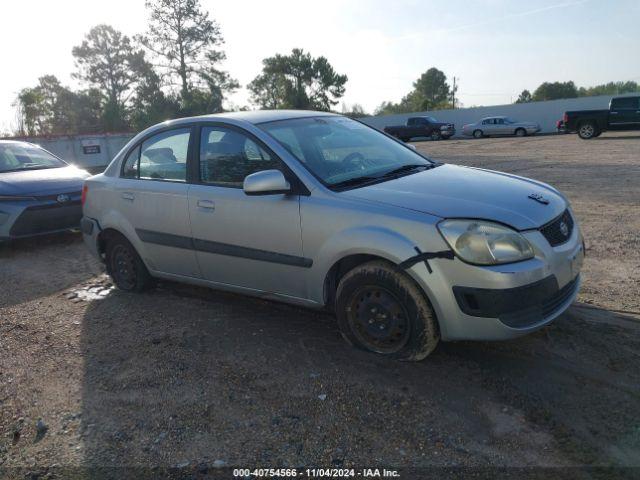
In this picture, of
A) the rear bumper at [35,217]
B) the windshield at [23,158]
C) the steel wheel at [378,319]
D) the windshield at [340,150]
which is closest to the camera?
the steel wheel at [378,319]

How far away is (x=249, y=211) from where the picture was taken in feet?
12.5

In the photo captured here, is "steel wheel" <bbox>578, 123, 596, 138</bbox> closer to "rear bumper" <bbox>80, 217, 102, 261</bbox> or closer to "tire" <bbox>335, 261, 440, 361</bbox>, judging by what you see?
"rear bumper" <bbox>80, 217, 102, 261</bbox>

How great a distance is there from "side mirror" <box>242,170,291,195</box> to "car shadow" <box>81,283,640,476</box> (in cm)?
113

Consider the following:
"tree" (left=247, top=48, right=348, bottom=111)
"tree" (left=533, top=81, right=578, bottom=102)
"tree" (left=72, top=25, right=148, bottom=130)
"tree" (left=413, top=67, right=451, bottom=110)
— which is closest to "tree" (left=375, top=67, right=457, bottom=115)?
"tree" (left=413, top=67, right=451, bottom=110)

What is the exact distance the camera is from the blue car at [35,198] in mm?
6855

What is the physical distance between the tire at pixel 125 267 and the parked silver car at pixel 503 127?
30776mm

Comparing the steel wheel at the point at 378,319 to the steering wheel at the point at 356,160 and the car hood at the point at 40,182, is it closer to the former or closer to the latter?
the steering wheel at the point at 356,160

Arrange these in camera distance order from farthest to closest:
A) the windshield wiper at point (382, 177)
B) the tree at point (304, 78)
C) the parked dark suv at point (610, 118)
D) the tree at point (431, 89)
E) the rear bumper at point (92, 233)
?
the tree at point (431, 89) → the tree at point (304, 78) → the parked dark suv at point (610, 118) → the rear bumper at point (92, 233) → the windshield wiper at point (382, 177)

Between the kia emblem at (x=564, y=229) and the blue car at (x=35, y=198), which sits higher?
the blue car at (x=35, y=198)

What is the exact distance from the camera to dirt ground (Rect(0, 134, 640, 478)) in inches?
101

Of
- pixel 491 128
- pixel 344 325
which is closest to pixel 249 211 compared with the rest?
pixel 344 325

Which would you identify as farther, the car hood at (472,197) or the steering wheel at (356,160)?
the steering wheel at (356,160)

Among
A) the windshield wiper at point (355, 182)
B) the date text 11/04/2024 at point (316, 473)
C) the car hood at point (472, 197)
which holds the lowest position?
the date text 11/04/2024 at point (316, 473)

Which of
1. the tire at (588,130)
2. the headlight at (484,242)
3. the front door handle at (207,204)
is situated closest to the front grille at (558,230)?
the headlight at (484,242)
